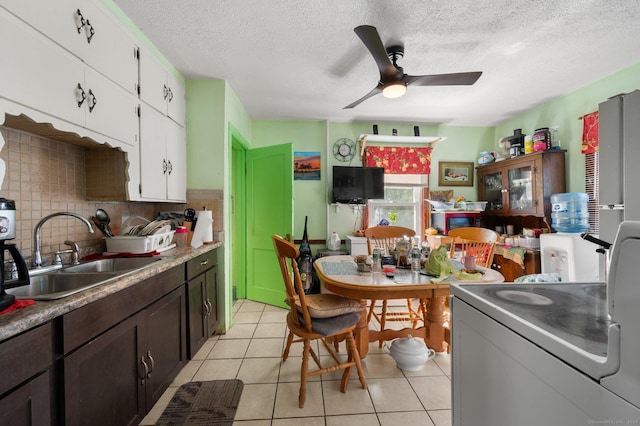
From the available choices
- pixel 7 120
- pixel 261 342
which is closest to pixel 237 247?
pixel 261 342

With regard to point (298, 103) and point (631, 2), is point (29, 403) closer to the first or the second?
point (298, 103)

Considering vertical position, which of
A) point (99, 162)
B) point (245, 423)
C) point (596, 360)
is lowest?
point (245, 423)

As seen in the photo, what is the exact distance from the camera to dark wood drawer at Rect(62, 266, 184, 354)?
996mm

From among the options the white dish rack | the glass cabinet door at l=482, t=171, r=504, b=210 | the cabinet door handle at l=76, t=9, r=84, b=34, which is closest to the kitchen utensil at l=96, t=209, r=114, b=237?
the white dish rack

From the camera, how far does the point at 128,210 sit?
2.29 m

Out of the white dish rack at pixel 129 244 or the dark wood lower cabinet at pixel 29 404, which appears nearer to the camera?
the dark wood lower cabinet at pixel 29 404

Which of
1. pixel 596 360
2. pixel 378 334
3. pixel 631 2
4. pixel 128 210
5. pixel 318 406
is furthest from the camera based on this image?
pixel 128 210

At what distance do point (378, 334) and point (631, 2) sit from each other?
2861 mm

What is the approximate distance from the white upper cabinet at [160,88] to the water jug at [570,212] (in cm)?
418

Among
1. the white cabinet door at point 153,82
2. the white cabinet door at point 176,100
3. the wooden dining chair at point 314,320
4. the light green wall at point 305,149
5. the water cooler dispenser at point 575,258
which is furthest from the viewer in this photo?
the light green wall at point 305,149

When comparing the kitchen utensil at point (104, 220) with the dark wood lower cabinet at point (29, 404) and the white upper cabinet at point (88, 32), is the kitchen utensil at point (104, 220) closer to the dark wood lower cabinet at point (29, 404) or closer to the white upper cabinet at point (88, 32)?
the white upper cabinet at point (88, 32)

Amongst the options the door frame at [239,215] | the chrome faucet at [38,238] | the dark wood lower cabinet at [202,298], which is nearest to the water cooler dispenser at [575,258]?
the dark wood lower cabinet at [202,298]

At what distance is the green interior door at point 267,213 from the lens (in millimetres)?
3133

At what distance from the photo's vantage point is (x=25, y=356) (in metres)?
0.83
